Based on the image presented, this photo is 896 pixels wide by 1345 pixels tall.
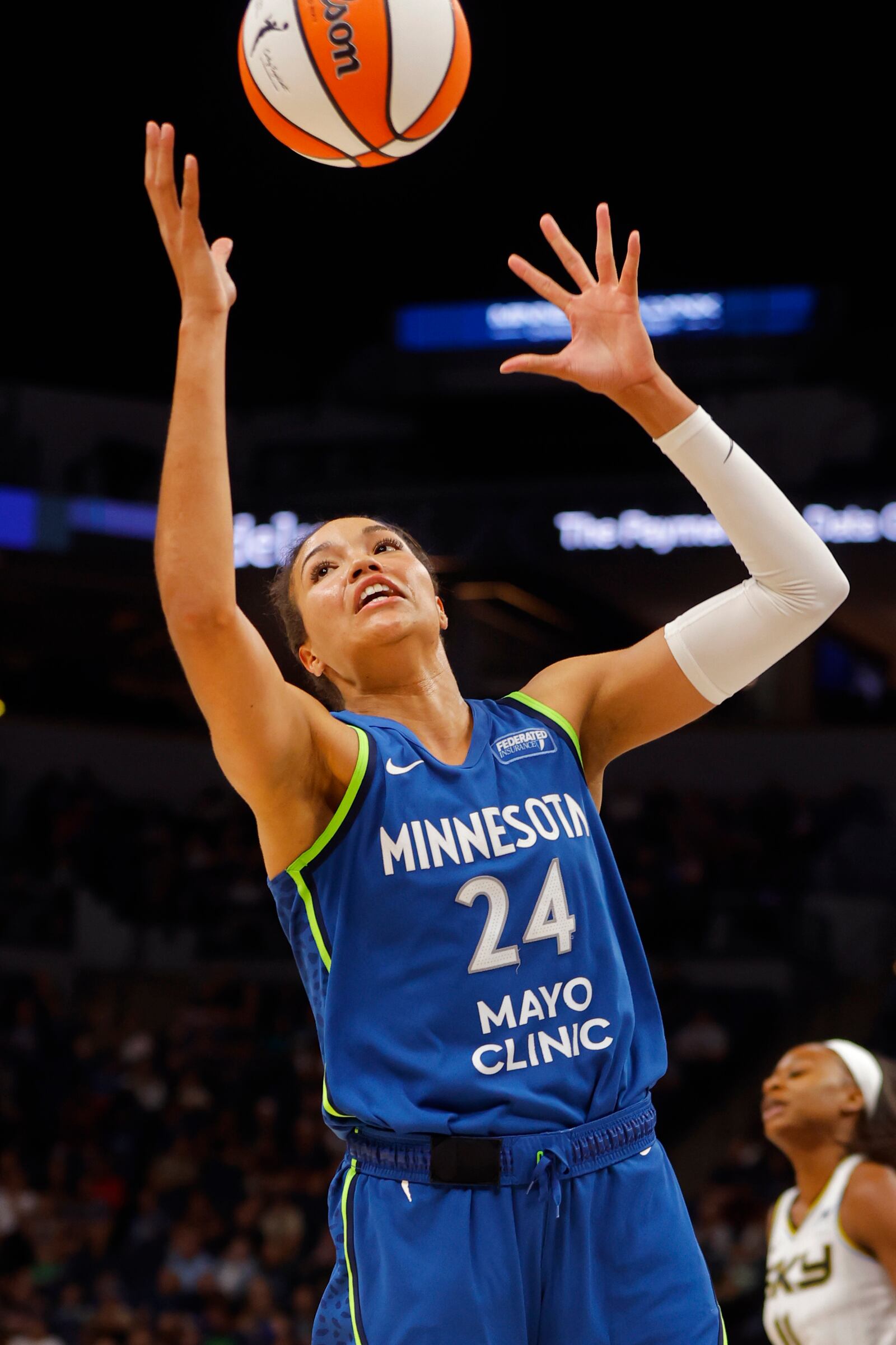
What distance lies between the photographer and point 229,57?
493 inches

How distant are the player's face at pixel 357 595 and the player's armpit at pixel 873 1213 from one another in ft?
7.97

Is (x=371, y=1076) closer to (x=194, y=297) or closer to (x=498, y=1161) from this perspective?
(x=498, y=1161)

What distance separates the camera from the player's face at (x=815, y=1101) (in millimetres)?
4598

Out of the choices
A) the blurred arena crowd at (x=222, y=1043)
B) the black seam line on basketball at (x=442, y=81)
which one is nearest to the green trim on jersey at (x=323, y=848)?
the black seam line on basketball at (x=442, y=81)

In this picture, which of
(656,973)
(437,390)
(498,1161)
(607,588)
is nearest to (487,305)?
(437,390)

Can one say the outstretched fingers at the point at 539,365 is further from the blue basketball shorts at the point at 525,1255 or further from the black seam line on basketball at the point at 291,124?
the blue basketball shorts at the point at 525,1255

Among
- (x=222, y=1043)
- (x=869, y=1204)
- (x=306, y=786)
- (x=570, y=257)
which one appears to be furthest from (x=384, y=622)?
(x=222, y=1043)

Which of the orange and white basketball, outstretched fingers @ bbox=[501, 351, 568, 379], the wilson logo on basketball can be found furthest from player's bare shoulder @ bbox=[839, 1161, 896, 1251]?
the wilson logo on basketball

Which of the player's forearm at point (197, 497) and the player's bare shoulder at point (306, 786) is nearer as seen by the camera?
A: the player's forearm at point (197, 497)

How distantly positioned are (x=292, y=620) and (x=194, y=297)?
92 centimetres

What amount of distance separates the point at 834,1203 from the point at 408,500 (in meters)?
10.7

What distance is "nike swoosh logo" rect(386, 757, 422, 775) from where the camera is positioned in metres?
2.46

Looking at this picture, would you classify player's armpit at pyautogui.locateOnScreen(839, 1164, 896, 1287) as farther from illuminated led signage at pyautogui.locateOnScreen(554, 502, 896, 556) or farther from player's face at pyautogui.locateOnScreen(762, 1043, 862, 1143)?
illuminated led signage at pyautogui.locateOnScreen(554, 502, 896, 556)

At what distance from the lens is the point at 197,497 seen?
2.15m
